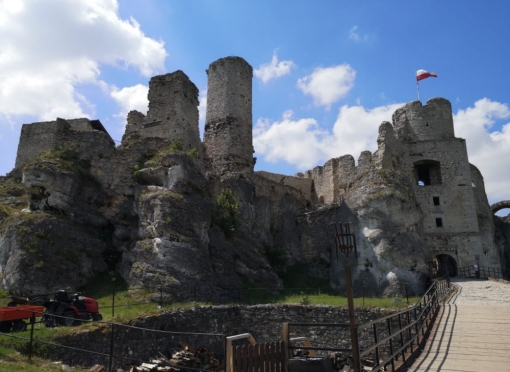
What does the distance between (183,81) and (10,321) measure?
20.6 metres

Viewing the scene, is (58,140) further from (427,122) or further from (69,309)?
(427,122)

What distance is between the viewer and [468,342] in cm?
1117

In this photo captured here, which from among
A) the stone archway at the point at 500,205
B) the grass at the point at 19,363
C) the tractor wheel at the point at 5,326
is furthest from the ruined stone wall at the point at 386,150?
the grass at the point at 19,363

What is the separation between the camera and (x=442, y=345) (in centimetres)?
1105

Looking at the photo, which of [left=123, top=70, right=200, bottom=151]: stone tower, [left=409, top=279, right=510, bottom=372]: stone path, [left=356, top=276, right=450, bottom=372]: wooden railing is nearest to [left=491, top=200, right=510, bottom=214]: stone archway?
[left=356, top=276, right=450, bottom=372]: wooden railing

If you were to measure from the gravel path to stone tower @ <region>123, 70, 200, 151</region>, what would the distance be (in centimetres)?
1916

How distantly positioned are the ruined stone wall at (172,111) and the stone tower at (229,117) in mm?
4879

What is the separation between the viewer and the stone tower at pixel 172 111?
1115 inches

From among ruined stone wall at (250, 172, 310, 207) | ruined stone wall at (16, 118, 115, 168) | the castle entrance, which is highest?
ruined stone wall at (16, 118, 115, 168)

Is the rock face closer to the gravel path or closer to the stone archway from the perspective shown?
the gravel path

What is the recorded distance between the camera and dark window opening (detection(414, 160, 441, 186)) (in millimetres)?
38156

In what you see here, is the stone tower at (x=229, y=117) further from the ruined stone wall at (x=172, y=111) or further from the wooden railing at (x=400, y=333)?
the wooden railing at (x=400, y=333)

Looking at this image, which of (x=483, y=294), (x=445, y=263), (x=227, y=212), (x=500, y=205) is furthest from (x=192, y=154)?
(x=500, y=205)

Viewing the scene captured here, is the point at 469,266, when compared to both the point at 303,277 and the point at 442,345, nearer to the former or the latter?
the point at 303,277
